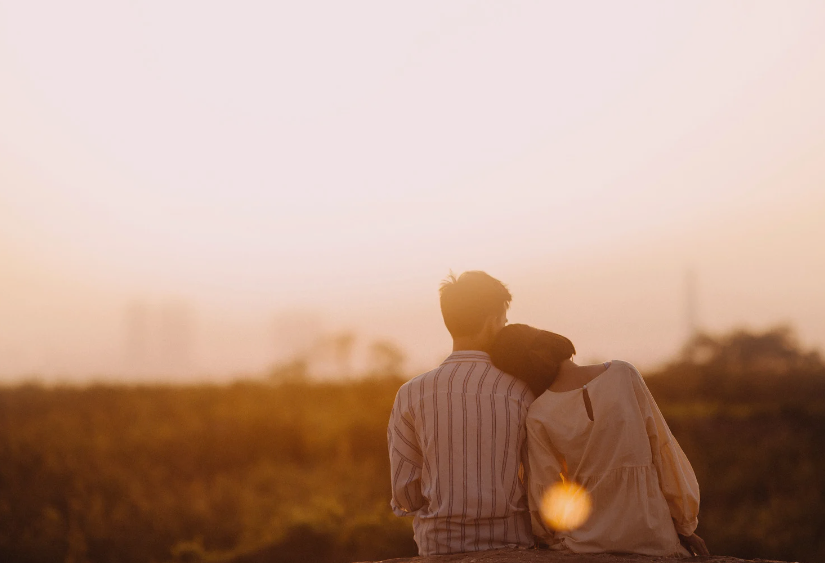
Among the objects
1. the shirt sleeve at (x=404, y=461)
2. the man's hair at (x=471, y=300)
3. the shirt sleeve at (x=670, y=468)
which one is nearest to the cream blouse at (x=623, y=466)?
the shirt sleeve at (x=670, y=468)

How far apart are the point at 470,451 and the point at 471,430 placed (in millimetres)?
110

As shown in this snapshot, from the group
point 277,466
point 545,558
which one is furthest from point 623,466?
point 277,466

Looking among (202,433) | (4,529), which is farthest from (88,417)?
(4,529)

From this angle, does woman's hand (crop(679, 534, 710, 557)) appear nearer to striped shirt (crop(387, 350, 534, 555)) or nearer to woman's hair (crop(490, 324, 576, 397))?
striped shirt (crop(387, 350, 534, 555))

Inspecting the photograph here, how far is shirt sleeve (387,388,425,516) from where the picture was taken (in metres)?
4.30

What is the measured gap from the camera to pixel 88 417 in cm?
2225

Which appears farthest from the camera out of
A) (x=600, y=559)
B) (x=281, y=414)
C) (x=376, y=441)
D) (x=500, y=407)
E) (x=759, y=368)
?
(x=759, y=368)

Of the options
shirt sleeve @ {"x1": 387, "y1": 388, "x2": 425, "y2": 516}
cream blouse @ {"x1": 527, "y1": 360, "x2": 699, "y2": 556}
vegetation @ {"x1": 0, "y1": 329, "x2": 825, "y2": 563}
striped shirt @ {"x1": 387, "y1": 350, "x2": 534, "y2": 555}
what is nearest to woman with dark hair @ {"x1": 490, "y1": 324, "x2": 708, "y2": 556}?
cream blouse @ {"x1": 527, "y1": 360, "x2": 699, "y2": 556}

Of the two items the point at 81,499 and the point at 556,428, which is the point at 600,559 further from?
the point at 81,499

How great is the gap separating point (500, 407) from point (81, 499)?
14983 millimetres

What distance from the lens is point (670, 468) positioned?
12.9ft

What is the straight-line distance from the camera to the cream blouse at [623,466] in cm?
386

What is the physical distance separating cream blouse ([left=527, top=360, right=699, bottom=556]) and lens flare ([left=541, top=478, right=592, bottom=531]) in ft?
0.12

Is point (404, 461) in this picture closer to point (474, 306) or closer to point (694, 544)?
point (474, 306)
